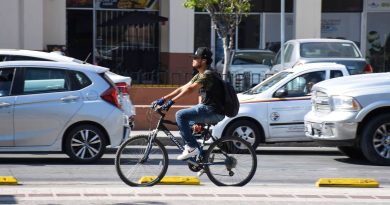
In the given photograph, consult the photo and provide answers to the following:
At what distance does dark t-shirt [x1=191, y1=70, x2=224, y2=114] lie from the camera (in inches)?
391

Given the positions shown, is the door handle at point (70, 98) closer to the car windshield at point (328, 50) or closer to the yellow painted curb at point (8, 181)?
the yellow painted curb at point (8, 181)

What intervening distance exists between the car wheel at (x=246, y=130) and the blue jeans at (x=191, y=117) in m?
5.24

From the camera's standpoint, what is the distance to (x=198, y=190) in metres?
9.41

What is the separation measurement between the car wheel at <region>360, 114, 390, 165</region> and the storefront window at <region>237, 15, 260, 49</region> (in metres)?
18.5

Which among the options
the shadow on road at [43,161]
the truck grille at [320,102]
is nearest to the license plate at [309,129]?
the truck grille at [320,102]

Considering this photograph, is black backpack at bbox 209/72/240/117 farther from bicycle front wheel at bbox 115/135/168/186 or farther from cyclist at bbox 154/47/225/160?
bicycle front wheel at bbox 115/135/168/186

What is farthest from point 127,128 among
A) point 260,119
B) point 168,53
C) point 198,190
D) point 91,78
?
point 168,53

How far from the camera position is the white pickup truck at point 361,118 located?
1320 cm

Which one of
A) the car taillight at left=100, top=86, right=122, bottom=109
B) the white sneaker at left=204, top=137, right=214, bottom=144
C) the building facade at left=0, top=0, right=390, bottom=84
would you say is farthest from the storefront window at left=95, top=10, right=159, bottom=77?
the white sneaker at left=204, top=137, right=214, bottom=144

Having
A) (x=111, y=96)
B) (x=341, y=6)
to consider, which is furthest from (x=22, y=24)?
(x=111, y=96)

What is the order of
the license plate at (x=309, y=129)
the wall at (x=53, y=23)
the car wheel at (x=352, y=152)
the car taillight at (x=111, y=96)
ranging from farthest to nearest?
the wall at (x=53, y=23) < the car wheel at (x=352, y=152) < the license plate at (x=309, y=129) < the car taillight at (x=111, y=96)

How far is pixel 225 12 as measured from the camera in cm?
2298

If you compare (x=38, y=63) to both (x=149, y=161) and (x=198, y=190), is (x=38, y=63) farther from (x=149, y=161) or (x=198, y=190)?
(x=198, y=190)

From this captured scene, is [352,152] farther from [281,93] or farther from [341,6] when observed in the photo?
[341,6]
